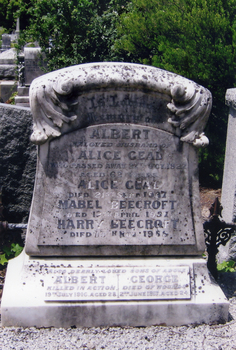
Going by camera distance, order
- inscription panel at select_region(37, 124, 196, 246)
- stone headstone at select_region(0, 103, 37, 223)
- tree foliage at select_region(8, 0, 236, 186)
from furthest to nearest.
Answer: tree foliage at select_region(8, 0, 236, 186) → stone headstone at select_region(0, 103, 37, 223) → inscription panel at select_region(37, 124, 196, 246)

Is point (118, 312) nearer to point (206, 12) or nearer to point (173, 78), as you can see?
point (173, 78)

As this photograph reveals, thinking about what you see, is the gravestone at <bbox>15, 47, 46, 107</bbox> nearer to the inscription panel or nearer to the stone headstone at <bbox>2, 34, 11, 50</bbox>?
the inscription panel

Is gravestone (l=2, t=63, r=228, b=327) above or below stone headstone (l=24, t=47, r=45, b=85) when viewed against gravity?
above

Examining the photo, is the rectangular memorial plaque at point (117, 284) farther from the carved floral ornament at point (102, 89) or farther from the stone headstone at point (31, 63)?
the stone headstone at point (31, 63)

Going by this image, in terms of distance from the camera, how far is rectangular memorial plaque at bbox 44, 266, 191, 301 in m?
3.23

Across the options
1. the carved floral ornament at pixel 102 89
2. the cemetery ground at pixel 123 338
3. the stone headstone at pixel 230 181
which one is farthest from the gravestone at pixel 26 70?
the cemetery ground at pixel 123 338

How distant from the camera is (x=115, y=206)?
338 centimetres

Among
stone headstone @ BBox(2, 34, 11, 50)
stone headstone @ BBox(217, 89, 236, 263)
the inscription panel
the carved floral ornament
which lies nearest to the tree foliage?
stone headstone @ BBox(217, 89, 236, 263)

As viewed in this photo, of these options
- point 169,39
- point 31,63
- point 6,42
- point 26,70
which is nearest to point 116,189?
point 169,39

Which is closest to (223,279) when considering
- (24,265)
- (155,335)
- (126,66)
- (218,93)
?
(155,335)

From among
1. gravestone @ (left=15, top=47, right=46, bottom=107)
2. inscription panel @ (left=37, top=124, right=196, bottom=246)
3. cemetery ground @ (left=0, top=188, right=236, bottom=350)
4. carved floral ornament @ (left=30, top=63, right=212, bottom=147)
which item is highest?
carved floral ornament @ (left=30, top=63, right=212, bottom=147)

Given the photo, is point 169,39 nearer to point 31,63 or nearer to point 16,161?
point 16,161

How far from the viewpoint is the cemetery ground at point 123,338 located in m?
3.04

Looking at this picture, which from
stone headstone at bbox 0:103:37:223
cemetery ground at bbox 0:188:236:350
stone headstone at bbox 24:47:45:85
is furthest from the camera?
stone headstone at bbox 24:47:45:85
